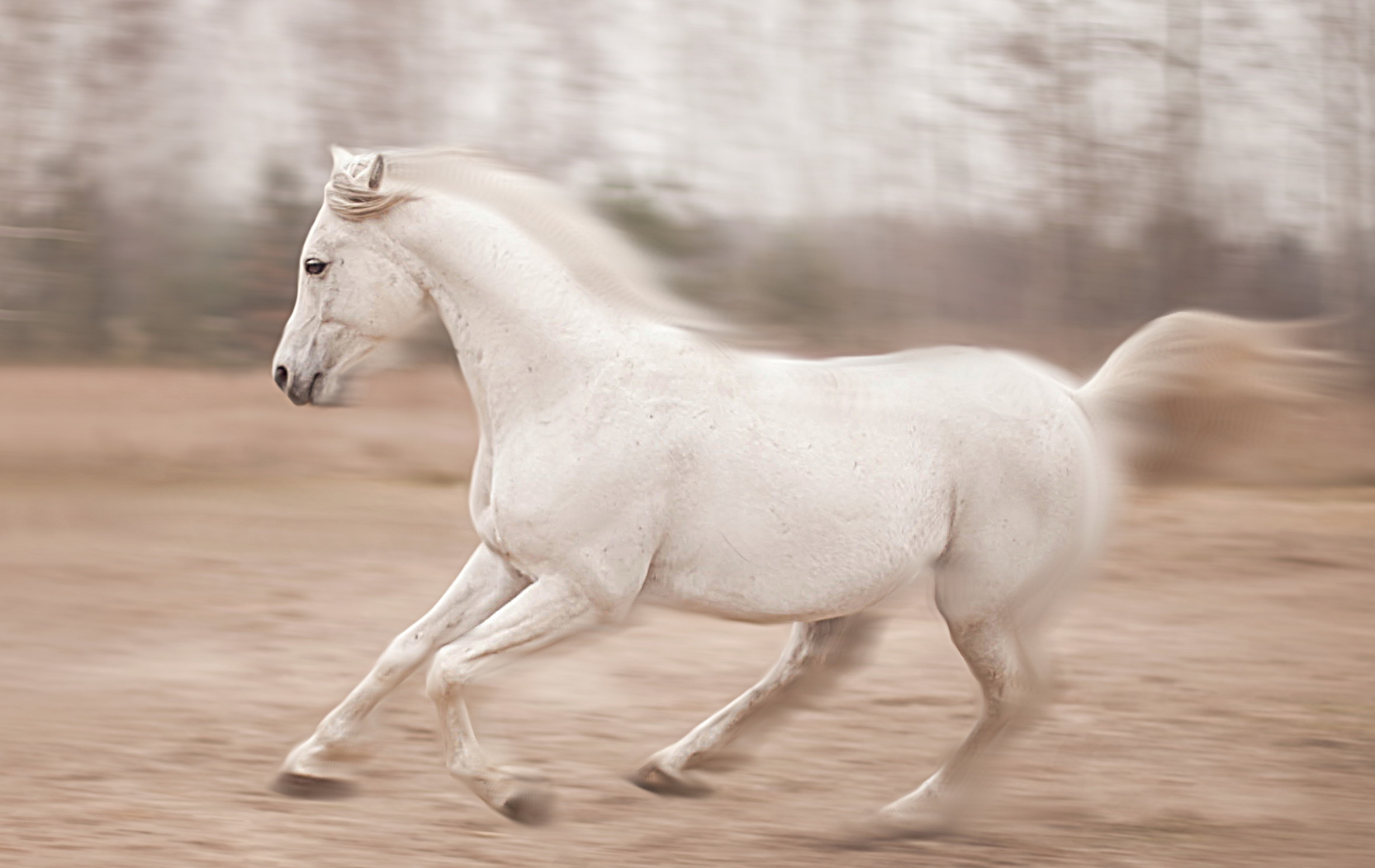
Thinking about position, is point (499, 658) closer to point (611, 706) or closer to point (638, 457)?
point (638, 457)

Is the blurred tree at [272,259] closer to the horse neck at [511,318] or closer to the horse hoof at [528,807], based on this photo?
the horse neck at [511,318]

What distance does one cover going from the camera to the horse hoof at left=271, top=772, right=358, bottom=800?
312 cm

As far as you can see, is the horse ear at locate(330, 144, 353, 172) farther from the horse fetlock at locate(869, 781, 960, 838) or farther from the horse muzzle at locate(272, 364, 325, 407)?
the horse fetlock at locate(869, 781, 960, 838)

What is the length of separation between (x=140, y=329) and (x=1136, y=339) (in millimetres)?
8788

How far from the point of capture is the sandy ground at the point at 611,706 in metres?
3.14

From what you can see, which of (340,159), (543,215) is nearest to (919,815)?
(543,215)

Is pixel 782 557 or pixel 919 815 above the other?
pixel 782 557

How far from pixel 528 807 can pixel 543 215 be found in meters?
1.34

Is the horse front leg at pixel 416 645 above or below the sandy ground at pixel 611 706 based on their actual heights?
above

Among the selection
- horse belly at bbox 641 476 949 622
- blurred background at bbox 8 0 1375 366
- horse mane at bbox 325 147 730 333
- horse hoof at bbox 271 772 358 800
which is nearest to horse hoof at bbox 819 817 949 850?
→ horse belly at bbox 641 476 949 622

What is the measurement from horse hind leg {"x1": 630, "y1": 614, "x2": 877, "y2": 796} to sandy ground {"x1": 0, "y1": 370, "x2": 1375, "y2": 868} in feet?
0.30

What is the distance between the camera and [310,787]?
3133 millimetres

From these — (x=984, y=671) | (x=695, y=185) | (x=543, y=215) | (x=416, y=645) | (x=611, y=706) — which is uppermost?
(x=543, y=215)

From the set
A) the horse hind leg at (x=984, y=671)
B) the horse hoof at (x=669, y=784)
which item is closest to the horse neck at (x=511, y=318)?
the horse hind leg at (x=984, y=671)
